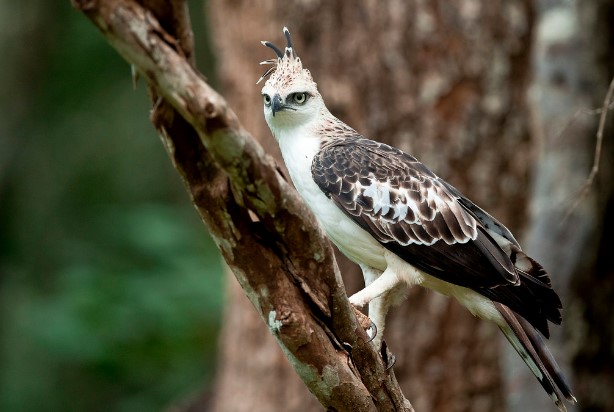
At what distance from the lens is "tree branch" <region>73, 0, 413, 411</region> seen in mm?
2867

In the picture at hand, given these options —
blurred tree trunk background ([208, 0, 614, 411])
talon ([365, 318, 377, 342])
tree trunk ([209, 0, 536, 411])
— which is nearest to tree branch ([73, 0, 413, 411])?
talon ([365, 318, 377, 342])

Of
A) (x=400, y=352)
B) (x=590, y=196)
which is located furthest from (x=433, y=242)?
(x=400, y=352)

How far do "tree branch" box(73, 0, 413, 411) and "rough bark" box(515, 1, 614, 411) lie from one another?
10.3 feet

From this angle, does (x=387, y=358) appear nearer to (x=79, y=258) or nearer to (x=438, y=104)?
(x=438, y=104)

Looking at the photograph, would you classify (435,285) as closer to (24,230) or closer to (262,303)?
(262,303)

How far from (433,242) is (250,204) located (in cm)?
117

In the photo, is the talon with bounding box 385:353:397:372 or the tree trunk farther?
the tree trunk

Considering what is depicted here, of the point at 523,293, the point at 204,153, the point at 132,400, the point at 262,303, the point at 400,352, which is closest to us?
the point at 204,153

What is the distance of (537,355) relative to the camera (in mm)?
4188

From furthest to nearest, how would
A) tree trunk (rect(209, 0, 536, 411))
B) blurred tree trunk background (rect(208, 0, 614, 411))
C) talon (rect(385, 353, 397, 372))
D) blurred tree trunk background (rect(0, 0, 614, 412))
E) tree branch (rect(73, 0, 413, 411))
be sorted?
tree trunk (rect(209, 0, 536, 411)) → blurred tree trunk background (rect(208, 0, 614, 411)) → blurred tree trunk background (rect(0, 0, 614, 412)) → talon (rect(385, 353, 397, 372)) → tree branch (rect(73, 0, 413, 411))

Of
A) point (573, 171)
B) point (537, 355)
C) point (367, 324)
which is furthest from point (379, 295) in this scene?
point (573, 171)

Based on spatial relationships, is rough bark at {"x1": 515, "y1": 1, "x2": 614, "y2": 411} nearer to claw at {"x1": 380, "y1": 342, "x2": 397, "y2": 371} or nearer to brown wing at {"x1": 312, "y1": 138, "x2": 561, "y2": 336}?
brown wing at {"x1": 312, "y1": 138, "x2": 561, "y2": 336}

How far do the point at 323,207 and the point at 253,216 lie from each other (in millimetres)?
963

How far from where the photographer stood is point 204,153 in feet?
10.5
